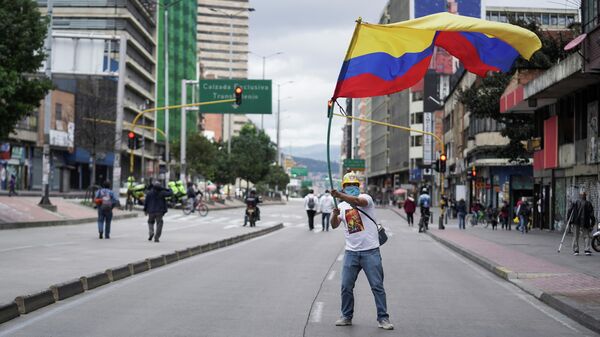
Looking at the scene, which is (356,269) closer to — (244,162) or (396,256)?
(396,256)

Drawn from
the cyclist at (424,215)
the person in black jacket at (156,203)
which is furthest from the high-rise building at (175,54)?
the person in black jacket at (156,203)

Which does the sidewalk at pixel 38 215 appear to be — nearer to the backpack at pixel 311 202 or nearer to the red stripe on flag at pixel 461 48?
the backpack at pixel 311 202

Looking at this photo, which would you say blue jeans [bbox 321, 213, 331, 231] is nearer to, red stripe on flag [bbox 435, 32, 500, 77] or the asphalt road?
the asphalt road

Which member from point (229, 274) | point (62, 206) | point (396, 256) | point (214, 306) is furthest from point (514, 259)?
point (62, 206)

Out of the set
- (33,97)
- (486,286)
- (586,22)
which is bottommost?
(486,286)

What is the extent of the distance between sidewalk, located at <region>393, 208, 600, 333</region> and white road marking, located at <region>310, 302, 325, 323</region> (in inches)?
134

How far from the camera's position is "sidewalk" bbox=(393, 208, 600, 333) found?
11.6 metres

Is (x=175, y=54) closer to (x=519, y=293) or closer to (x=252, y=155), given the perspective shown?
(x=252, y=155)

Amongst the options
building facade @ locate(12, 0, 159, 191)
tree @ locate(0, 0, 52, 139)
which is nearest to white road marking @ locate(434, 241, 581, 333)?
tree @ locate(0, 0, 52, 139)

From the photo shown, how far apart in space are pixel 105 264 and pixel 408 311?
6.78m

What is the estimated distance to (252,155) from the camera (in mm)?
113750

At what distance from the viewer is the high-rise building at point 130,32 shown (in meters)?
85.7

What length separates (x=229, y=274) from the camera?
51.0 ft

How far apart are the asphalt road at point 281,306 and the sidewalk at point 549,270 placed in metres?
0.25
